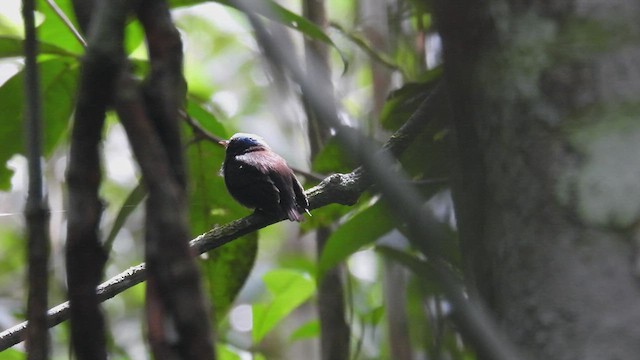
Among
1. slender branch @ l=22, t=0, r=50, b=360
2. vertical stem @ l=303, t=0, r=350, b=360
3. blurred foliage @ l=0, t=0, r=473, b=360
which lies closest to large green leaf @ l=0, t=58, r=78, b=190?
blurred foliage @ l=0, t=0, r=473, b=360

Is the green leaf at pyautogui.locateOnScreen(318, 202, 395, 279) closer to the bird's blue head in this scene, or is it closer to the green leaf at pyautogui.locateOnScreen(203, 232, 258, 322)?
the green leaf at pyautogui.locateOnScreen(203, 232, 258, 322)

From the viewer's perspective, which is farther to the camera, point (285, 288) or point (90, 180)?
point (285, 288)

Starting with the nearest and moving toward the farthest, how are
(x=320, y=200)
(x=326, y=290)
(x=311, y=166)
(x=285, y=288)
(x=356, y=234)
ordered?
(x=320, y=200) → (x=356, y=234) → (x=311, y=166) → (x=326, y=290) → (x=285, y=288)

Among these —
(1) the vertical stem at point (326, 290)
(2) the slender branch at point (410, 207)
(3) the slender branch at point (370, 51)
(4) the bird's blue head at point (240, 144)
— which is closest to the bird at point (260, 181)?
(4) the bird's blue head at point (240, 144)

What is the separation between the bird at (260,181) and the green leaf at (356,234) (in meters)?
0.08

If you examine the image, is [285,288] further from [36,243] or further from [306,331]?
[36,243]

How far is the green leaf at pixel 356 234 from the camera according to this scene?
1504 millimetres

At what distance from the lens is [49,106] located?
1707 mm

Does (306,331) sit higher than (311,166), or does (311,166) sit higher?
(311,166)

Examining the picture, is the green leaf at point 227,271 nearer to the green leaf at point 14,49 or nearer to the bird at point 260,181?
the bird at point 260,181

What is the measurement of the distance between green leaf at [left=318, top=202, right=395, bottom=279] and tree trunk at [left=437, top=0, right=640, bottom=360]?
0.84 m

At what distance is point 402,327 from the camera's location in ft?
5.23

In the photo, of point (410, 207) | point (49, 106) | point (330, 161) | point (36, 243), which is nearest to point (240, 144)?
point (330, 161)

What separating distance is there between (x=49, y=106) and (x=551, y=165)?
131 centimetres
